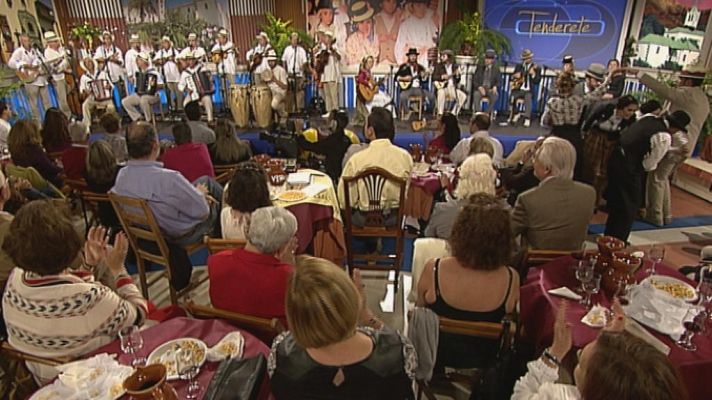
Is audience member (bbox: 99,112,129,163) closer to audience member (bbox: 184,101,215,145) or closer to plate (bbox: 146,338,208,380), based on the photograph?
audience member (bbox: 184,101,215,145)

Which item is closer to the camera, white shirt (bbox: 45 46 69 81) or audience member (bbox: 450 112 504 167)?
audience member (bbox: 450 112 504 167)

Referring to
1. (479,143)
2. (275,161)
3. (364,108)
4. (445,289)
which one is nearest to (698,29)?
(364,108)

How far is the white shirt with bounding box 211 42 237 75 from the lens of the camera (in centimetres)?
838

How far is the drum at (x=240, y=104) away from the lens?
779 centimetres

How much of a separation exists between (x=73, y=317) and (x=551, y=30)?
30.6ft

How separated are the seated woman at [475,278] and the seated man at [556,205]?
69 centimetres

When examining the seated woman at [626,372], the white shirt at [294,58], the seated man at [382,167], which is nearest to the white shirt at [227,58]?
the white shirt at [294,58]

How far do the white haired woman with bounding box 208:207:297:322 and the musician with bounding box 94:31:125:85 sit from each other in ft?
25.6

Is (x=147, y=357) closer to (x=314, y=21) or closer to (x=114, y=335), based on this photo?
(x=114, y=335)

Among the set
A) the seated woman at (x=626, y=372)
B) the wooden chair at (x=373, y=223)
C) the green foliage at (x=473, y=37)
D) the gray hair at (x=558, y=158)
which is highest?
the green foliage at (x=473, y=37)

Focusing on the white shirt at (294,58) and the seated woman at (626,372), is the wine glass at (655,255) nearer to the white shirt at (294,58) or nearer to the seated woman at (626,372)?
the seated woman at (626,372)

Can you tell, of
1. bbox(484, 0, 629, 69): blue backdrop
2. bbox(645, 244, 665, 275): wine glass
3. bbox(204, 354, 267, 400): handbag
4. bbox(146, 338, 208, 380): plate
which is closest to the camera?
bbox(204, 354, 267, 400): handbag

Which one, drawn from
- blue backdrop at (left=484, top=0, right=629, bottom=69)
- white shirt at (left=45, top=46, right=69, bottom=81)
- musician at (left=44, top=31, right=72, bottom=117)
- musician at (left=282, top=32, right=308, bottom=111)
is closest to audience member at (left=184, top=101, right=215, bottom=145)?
musician at (left=282, top=32, right=308, bottom=111)

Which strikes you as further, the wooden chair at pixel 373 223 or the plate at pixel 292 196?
the wooden chair at pixel 373 223
